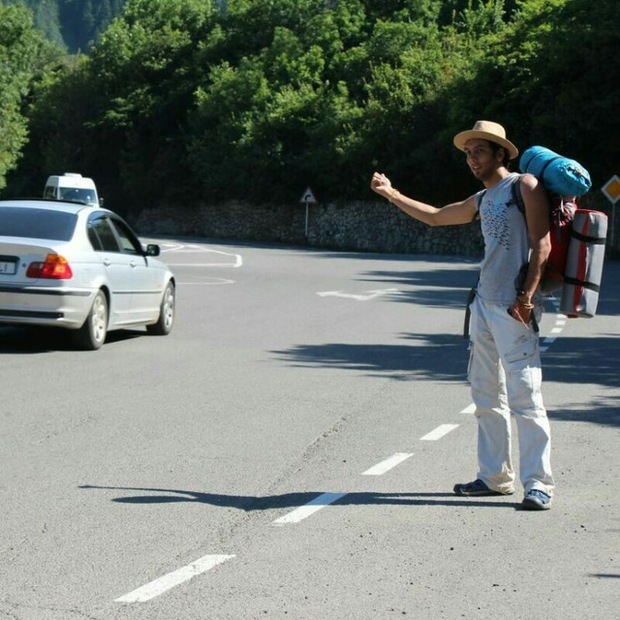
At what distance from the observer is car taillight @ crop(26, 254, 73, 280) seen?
47.6ft

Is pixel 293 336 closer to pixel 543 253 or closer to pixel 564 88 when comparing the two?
pixel 543 253

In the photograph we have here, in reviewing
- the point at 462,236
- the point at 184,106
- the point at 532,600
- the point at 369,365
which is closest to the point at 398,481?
the point at 532,600

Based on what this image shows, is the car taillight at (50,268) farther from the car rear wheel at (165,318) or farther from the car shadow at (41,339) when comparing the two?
the car rear wheel at (165,318)

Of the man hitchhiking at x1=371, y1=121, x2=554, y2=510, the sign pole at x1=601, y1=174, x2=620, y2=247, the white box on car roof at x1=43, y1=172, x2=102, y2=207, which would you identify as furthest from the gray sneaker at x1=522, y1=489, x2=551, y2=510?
the white box on car roof at x1=43, y1=172, x2=102, y2=207

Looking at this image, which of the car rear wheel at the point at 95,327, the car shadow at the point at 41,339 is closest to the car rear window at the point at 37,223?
the car rear wheel at the point at 95,327

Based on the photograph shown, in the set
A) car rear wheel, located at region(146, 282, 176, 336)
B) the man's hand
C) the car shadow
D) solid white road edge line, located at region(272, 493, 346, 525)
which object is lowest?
the car shadow

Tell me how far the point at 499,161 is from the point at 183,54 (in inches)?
3004

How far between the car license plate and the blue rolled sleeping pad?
27.8ft

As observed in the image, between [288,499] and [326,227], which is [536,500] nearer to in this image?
[288,499]

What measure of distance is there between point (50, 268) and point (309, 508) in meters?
7.98

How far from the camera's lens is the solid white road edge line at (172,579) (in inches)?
213

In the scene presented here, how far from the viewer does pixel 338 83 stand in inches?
2621

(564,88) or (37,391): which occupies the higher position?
(564,88)

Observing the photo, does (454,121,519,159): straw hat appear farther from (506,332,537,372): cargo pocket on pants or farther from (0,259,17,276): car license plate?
(0,259,17,276): car license plate
